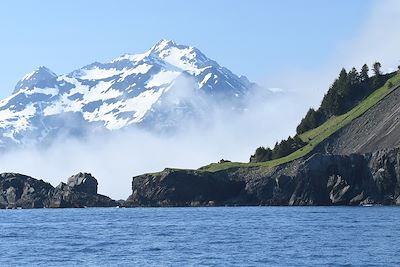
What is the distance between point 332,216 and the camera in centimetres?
15762

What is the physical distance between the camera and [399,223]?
5153 inches

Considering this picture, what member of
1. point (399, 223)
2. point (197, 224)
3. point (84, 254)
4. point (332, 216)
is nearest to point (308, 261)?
point (84, 254)

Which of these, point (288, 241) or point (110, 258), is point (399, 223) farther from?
point (110, 258)

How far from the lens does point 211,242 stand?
107000 mm

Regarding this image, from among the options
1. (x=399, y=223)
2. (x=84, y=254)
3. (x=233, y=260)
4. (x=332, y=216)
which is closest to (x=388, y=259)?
(x=233, y=260)

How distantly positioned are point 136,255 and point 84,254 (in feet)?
17.3

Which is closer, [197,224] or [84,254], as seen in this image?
[84,254]

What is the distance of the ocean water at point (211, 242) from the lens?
8806 cm

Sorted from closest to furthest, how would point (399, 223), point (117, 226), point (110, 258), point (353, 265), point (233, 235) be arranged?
point (353, 265), point (110, 258), point (233, 235), point (399, 223), point (117, 226)

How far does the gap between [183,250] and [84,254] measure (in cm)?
979

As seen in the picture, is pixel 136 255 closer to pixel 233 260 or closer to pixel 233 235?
pixel 233 260

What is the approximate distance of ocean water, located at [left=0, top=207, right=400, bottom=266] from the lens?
88.1 metres

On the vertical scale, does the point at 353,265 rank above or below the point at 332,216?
below

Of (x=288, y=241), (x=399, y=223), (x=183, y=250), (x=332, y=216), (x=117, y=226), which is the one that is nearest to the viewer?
(x=183, y=250)
